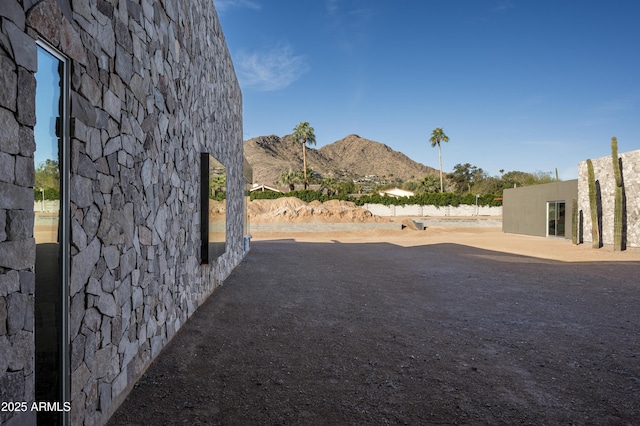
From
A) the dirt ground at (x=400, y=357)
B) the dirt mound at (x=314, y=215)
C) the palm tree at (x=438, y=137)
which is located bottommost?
the dirt ground at (x=400, y=357)

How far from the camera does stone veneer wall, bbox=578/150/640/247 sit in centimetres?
1636

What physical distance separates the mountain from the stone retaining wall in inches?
2090

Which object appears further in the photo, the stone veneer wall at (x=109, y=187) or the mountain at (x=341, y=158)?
the mountain at (x=341, y=158)

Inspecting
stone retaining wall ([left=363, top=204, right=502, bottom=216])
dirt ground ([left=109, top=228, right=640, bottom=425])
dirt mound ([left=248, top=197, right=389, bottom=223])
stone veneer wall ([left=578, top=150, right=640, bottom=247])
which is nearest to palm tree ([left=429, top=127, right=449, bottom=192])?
stone retaining wall ([left=363, top=204, right=502, bottom=216])

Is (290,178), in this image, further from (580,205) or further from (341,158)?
(341,158)

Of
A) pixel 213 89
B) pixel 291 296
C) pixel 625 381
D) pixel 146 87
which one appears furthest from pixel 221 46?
pixel 625 381

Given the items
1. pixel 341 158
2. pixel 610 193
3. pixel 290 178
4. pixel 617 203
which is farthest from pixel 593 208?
pixel 341 158

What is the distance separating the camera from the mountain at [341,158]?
337 ft

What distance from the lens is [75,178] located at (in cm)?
263

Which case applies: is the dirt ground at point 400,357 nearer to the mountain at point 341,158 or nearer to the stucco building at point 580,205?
the stucco building at point 580,205

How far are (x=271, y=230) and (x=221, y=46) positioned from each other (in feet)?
68.3

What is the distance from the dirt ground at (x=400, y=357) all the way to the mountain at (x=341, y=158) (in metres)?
87.1

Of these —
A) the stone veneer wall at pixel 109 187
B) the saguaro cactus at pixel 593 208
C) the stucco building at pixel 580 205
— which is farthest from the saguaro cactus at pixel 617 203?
the stone veneer wall at pixel 109 187

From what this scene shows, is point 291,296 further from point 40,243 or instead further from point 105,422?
point 40,243
